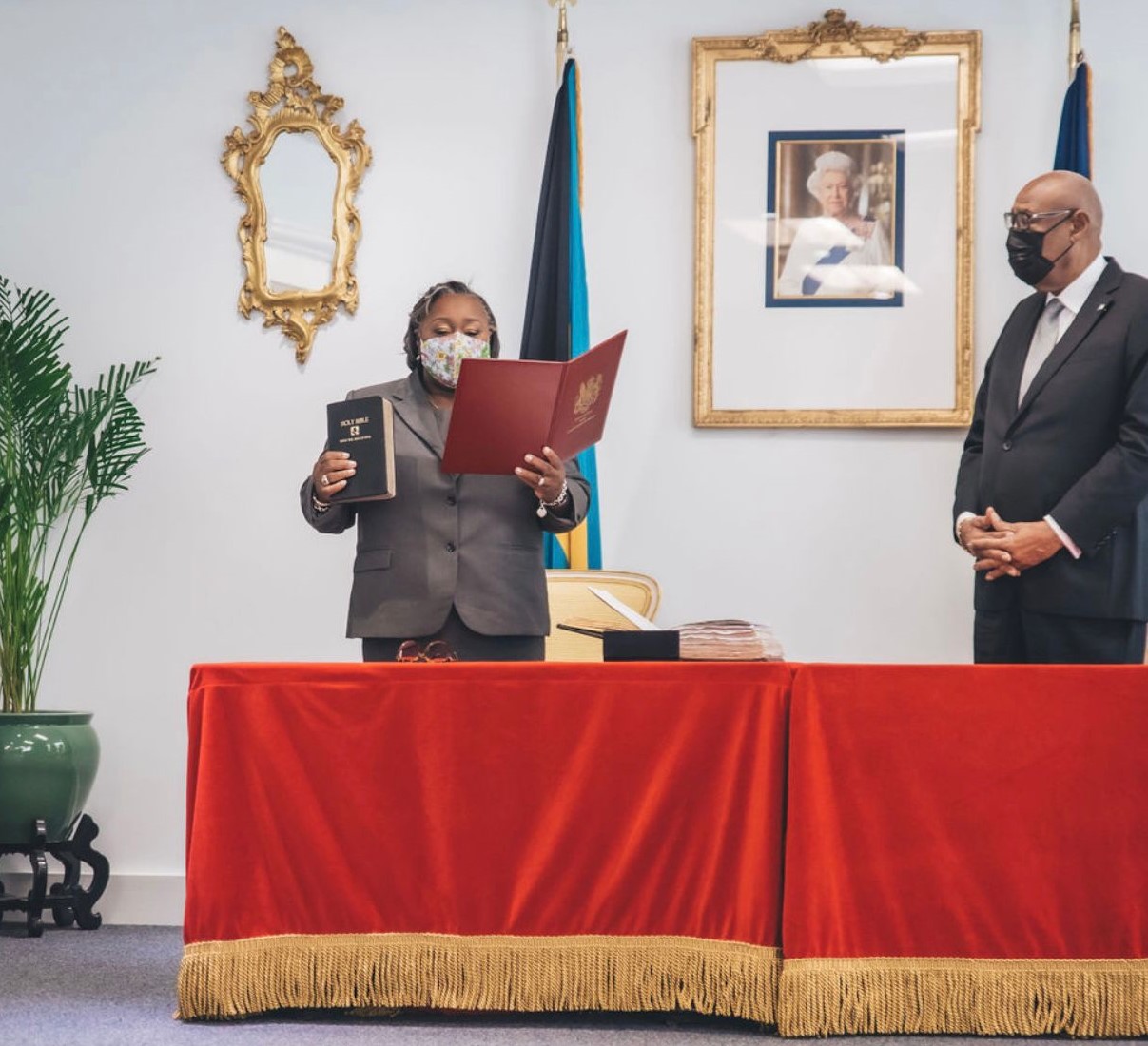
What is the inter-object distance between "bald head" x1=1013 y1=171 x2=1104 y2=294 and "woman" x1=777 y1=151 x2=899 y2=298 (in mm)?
1241

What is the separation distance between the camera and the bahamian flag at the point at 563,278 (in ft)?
13.5

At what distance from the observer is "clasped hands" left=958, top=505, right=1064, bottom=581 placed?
9.02 feet

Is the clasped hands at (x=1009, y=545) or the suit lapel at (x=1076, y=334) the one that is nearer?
the clasped hands at (x=1009, y=545)

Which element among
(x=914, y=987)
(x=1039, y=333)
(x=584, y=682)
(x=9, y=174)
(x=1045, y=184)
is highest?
(x=9, y=174)

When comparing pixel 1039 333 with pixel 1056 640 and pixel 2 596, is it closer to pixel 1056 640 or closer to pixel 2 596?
pixel 1056 640

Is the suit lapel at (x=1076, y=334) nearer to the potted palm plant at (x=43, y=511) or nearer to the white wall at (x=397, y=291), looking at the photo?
the white wall at (x=397, y=291)

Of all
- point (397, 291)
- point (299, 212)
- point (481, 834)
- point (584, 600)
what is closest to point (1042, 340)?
point (584, 600)

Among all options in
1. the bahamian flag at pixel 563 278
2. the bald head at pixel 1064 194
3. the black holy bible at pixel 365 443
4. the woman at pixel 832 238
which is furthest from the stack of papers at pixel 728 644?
the woman at pixel 832 238

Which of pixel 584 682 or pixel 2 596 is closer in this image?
pixel 584 682

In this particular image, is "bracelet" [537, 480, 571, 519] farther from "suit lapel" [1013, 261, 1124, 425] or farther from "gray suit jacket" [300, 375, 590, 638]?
"suit lapel" [1013, 261, 1124, 425]

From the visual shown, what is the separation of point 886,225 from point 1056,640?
1785 millimetres

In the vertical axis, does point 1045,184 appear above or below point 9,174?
below

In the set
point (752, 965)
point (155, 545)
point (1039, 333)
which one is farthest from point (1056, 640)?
point (155, 545)

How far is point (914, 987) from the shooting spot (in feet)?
7.73
